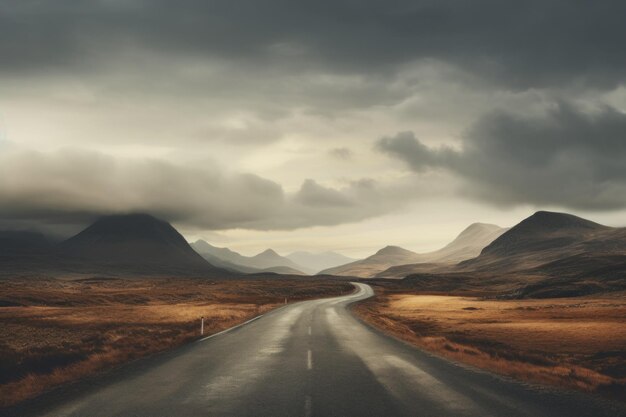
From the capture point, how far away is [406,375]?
1359 centimetres

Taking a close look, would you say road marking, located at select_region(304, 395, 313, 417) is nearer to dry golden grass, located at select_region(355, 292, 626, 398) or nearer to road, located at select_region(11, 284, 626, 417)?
road, located at select_region(11, 284, 626, 417)

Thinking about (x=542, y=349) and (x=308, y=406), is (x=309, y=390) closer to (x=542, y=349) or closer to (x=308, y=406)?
(x=308, y=406)

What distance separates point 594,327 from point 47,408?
39.4m

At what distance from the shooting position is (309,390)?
38.3ft

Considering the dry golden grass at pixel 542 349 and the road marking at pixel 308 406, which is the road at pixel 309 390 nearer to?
the road marking at pixel 308 406

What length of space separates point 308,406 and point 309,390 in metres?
1.65

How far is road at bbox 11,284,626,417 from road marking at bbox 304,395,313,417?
0.05 meters

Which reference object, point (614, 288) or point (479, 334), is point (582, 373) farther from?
point (614, 288)

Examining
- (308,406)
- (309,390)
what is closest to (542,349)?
(309,390)

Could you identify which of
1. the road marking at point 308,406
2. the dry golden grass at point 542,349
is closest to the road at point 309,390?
the road marking at point 308,406

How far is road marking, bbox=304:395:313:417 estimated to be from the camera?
951 cm

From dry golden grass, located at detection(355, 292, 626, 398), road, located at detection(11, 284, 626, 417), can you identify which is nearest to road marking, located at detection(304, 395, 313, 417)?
road, located at detection(11, 284, 626, 417)

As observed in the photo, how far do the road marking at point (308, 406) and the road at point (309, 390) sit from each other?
5 cm

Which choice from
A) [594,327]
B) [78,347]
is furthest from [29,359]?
[594,327]
